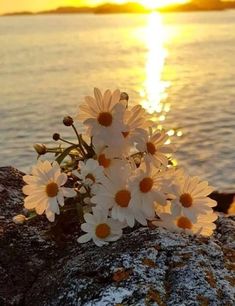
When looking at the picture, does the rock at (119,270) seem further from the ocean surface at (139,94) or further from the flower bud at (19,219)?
the ocean surface at (139,94)

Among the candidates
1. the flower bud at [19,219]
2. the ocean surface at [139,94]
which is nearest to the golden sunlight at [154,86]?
the ocean surface at [139,94]

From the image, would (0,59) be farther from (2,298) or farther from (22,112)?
(2,298)

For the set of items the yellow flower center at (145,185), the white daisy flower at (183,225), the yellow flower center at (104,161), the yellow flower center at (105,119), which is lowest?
the white daisy flower at (183,225)

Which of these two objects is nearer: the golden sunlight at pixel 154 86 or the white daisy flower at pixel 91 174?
the white daisy flower at pixel 91 174

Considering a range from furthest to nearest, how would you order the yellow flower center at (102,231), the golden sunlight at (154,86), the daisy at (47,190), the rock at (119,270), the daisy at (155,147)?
the golden sunlight at (154,86)
the daisy at (155,147)
the daisy at (47,190)
the yellow flower center at (102,231)
the rock at (119,270)

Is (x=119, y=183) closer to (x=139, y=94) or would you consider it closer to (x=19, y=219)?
(x=19, y=219)

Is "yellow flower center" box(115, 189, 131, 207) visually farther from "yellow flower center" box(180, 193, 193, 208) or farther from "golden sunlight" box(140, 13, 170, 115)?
"golden sunlight" box(140, 13, 170, 115)

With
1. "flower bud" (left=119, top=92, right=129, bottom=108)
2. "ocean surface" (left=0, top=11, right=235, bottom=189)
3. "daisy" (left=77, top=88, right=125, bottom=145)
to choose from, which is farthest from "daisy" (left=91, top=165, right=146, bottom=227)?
"ocean surface" (left=0, top=11, right=235, bottom=189)
